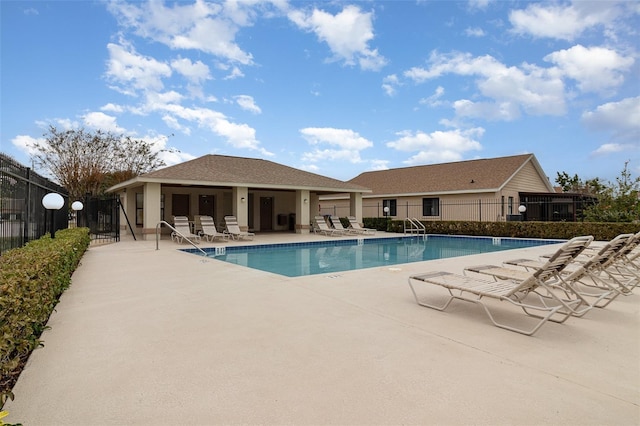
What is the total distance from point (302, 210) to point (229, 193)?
5183mm

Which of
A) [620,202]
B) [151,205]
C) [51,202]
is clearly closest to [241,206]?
[151,205]

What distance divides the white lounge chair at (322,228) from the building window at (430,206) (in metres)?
9.04

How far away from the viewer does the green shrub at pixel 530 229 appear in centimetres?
1697

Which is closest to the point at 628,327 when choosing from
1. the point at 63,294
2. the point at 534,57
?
the point at 63,294

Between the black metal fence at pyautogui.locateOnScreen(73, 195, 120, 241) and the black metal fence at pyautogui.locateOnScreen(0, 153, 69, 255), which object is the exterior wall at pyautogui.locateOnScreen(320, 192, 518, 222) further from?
the black metal fence at pyautogui.locateOnScreen(0, 153, 69, 255)

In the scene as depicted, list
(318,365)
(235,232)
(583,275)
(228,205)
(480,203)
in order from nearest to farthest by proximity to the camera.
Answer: (318,365)
(583,275)
(235,232)
(228,205)
(480,203)

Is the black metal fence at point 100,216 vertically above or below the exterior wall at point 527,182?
below

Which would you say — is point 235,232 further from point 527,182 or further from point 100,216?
point 527,182

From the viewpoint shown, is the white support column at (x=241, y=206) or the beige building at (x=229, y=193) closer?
the beige building at (x=229, y=193)

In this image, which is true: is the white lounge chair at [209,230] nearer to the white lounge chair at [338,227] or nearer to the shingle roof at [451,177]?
the white lounge chair at [338,227]

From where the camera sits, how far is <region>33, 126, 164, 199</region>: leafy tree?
26.7m

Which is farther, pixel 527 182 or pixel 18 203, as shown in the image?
pixel 527 182

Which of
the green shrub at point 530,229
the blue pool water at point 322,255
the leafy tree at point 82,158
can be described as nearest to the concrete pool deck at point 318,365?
the blue pool water at point 322,255

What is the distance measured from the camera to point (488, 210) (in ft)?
77.2
